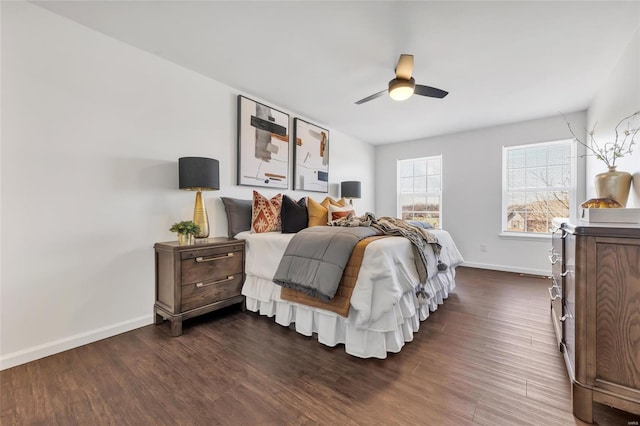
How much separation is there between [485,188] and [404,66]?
3.19 m

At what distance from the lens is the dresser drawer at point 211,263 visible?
85.0 inches

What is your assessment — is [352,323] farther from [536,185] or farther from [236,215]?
[536,185]

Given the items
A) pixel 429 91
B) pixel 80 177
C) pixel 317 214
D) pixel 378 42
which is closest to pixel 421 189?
pixel 429 91

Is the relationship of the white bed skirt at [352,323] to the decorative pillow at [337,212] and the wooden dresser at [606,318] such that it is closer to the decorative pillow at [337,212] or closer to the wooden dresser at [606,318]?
the wooden dresser at [606,318]

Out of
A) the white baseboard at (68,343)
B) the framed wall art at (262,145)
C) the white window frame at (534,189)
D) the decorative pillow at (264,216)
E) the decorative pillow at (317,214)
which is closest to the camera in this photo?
the white baseboard at (68,343)

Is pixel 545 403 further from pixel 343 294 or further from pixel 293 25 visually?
pixel 293 25


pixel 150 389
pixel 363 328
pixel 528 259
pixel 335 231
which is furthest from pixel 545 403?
pixel 528 259

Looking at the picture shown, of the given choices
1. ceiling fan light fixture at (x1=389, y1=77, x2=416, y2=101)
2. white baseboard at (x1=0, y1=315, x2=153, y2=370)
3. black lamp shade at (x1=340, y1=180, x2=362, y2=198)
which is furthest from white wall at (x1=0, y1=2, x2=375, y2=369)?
black lamp shade at (x1=340, y1=180, x2=362, y2=198)

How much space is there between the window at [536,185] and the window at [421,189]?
106cm

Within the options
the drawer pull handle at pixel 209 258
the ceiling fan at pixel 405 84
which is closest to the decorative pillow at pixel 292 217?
the drawer pull handle at pixel 209 258

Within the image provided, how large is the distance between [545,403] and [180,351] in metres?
2.22

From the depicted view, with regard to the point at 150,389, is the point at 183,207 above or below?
above

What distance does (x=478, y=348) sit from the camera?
6.15 feet

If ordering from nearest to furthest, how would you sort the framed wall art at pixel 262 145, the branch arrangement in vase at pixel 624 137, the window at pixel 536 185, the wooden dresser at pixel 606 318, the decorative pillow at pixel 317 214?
the wooden dresser at pixel 606 318 → the branch arrangement in vase at pixel 624 137 → the decorative pillow at pixel 317 214 → the framed wall art at pixel 262 145 → the window at pixel 536 185
